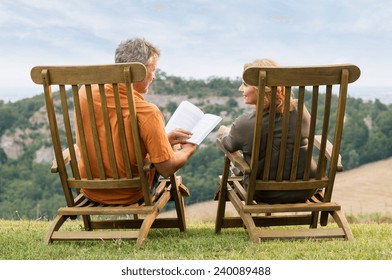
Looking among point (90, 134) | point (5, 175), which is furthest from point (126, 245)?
point (5, 175)

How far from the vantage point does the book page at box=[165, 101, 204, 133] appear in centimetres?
356

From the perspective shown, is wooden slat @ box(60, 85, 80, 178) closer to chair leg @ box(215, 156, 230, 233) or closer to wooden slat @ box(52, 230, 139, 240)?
wooden slat @ box(52, 230, 139, 240)

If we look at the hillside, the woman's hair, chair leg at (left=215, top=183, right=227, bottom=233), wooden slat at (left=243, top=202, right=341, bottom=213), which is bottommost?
the hillside

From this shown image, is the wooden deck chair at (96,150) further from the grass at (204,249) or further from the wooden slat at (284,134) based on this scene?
the wooden slat at (284,134)

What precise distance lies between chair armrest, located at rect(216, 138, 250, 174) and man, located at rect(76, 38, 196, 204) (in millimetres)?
265

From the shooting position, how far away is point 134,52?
337 centimetres

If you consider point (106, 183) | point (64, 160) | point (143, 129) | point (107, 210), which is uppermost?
point (143, 129)

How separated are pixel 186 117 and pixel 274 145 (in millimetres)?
569

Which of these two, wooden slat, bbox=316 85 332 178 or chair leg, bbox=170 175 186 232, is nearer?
wooden slat, bbox=316 85 332 178

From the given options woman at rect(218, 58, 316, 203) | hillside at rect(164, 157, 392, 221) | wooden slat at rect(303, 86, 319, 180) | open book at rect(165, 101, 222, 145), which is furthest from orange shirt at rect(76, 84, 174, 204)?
hillside at rect(164, 157, 392, 221)

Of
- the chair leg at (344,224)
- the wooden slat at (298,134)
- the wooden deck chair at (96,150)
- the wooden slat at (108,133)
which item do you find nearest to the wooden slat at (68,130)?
the wooden deck chair at (96,150)

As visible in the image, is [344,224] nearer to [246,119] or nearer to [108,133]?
[246,119]

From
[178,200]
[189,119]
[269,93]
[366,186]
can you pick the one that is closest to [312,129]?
[269,93]
